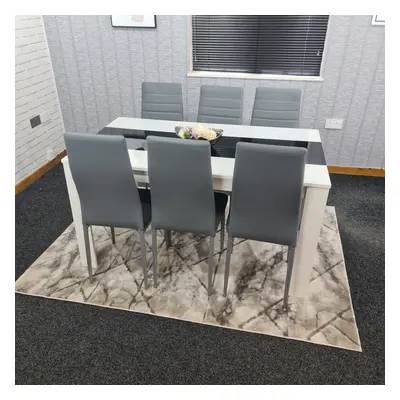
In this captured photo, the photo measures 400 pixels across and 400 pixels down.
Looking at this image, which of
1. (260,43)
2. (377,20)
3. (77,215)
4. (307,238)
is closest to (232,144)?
(307,238)

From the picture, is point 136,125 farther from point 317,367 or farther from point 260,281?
point 317,367

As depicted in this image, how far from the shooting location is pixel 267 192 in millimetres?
1684

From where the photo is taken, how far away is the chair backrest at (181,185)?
65.3 inches

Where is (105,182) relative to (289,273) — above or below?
above

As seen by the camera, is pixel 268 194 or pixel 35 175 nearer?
pixel 268 194

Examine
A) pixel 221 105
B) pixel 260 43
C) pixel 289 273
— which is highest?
pixel 260 43

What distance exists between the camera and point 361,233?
2.64 meters

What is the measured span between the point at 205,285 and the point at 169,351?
0.51m

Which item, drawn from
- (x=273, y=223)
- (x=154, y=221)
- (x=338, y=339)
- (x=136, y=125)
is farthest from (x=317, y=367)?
(x=136, y=125)

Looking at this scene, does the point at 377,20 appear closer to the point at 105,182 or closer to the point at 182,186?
the point at 182,186

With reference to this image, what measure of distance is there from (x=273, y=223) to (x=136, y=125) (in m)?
1.47

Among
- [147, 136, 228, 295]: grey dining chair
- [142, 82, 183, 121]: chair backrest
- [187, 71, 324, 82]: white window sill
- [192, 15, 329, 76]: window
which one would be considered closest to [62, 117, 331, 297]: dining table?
[147, 136, 228, 295]: grey dining chair

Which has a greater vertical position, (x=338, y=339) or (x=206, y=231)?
(x=206, y=231)

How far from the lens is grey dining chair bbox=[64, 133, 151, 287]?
1703mm
